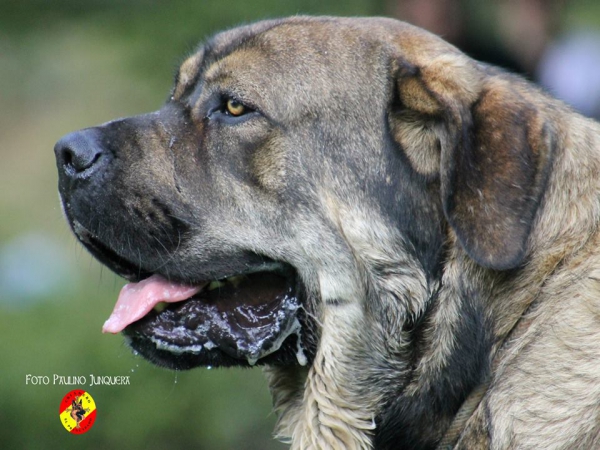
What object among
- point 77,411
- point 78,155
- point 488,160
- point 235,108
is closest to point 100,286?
point 77,411

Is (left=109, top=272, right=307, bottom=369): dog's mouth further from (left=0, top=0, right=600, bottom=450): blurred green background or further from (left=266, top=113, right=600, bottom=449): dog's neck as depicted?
(left=0, top=0, right=600, bottom=450): blurred green background

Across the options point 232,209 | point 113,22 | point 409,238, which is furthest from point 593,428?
point 113,22

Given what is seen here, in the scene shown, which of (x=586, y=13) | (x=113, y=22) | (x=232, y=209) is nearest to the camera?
(x=232, y=209)

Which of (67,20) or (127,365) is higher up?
(67,20)

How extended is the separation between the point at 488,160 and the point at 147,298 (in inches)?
50.9

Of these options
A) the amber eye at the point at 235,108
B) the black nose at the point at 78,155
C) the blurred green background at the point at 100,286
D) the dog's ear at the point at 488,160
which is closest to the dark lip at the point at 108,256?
the black nose at the point at 78,155

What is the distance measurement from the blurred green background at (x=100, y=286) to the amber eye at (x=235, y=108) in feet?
2.26

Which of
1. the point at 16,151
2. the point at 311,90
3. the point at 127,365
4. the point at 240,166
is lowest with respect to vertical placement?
the point at 16,151

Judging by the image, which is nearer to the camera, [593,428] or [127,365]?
[593,428]

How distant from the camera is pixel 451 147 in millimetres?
2646

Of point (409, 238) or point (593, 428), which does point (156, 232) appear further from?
point (593, 428)

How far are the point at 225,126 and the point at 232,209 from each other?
11.9 inches

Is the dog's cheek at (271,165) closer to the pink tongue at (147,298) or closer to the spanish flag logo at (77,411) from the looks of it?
the pink tongue at (147,298)

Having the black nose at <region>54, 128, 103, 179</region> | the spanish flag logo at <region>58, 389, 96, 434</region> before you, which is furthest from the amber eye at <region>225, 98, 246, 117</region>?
the spanish flag logo at <region>58, 389, 96, 434</region>
